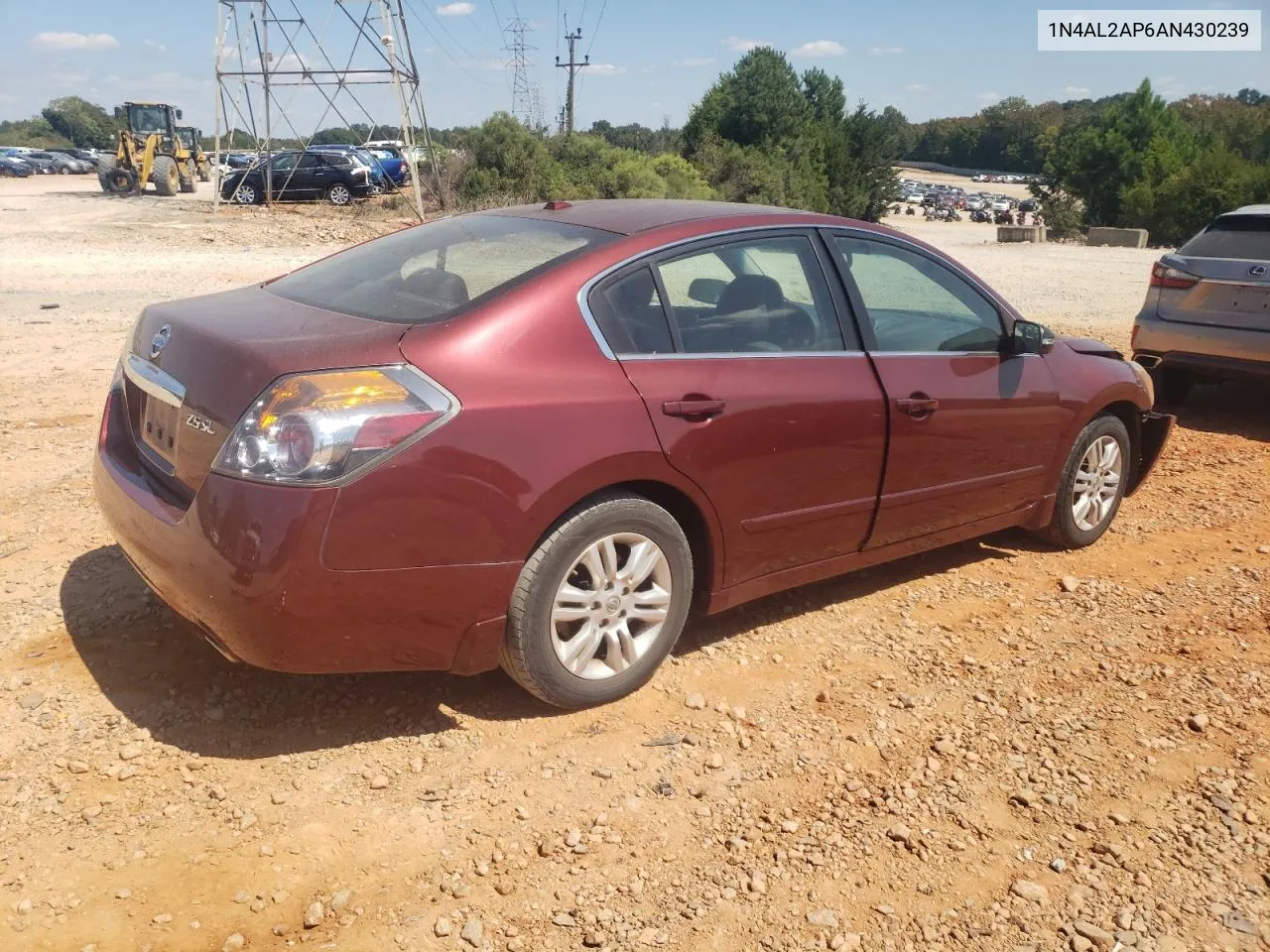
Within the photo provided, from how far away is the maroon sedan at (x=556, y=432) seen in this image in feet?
9.27

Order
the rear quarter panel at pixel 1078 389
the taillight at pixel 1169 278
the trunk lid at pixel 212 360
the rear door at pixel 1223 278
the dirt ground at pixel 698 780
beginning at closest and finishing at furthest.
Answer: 1. the dirt ground at pixel 698 780
2. the trunk lid at pixel 212 360
3. the rear quarter panel at pixel 1078 389
4. the rear door at pixel 1223 278
5. the taillight at pixel 1169 278

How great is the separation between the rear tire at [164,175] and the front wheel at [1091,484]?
108 ft

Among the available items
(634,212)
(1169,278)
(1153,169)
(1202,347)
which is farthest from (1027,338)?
(1153,169)

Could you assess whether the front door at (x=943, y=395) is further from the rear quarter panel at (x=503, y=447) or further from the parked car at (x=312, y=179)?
the parked car at (x=312, y=179)

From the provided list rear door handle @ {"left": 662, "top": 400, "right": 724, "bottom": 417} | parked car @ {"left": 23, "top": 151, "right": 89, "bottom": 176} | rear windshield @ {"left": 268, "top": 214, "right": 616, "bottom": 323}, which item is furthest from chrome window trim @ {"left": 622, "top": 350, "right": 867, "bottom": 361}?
parked car @ {"left": 23, "top": 151, "right": 89, "bottom": 176}

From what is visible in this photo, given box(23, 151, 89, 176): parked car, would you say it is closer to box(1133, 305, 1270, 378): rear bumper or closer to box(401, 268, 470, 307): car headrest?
box(1133, 305, 1270, 378): rear bumper

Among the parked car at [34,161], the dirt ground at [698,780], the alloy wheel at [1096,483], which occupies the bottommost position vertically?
the dirt ground at [698,780]

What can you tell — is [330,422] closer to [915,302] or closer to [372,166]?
[915,302]

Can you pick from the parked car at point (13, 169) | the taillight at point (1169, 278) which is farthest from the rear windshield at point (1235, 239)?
the parked car at point (13, 169)

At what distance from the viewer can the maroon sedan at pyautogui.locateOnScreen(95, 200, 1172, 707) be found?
111 inches

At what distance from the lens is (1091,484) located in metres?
5.12

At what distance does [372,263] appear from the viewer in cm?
385

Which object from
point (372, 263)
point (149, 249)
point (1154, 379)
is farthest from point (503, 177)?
point (372, 263)

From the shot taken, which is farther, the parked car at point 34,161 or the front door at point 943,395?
the parked car at point 34,161
